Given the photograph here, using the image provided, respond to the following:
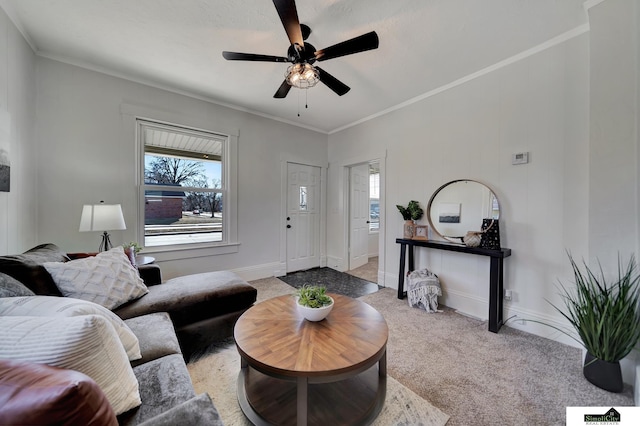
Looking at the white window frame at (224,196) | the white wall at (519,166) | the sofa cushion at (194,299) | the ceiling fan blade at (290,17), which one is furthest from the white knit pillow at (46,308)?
the white wall at (519,166)

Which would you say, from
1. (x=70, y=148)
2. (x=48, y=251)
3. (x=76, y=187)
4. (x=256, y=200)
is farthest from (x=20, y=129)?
(x=256, y=200)

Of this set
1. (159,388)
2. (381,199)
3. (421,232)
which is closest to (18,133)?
(159,388)

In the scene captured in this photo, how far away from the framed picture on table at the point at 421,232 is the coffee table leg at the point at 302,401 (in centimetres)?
248

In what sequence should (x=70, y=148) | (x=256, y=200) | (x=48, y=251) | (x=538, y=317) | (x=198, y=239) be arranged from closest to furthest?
(x=48, y=251)
(x=538, y=317)
(x=70, y=148)
(x=198, y=239)
(x=256, y=200)

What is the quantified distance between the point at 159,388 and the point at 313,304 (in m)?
0.85

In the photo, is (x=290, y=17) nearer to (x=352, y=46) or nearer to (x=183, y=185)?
(x=352, y=46)

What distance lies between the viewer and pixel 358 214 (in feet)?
15.7

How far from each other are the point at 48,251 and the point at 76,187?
47.8 inches

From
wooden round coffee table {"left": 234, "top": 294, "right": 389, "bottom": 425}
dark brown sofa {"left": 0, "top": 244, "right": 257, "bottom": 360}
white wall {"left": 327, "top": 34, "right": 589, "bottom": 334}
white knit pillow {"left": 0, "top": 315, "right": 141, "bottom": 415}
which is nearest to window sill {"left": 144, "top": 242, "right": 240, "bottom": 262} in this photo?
dark brown sofa {"left": 0, "top": 244, "right": 257, "bottom": 360}

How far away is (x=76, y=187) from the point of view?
260 cm

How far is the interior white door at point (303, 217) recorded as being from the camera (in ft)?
14.3

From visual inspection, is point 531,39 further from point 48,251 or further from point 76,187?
point 76,187

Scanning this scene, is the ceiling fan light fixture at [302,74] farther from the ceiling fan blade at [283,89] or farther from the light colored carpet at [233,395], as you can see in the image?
the light colored carpet at [233,395]

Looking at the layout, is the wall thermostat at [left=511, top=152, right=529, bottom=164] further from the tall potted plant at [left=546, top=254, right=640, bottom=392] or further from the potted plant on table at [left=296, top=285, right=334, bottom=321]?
the potted plant on table at [left=296, top=285, right=334, bottom=321]
